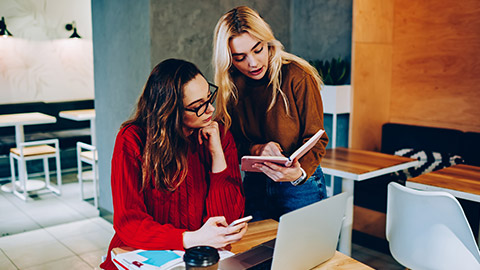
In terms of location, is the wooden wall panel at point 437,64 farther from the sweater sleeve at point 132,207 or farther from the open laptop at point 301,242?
the sweater sleeve at point 132,207

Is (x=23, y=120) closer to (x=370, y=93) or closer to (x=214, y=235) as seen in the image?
(x=370, y=93)

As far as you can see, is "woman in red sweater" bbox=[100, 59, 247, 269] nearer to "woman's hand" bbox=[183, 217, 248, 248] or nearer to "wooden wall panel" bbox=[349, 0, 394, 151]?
"woman's hand" bbox=[183, 217, 248, 248]

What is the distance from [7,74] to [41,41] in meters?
0.65

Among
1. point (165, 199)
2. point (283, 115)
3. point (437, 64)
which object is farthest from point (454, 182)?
Answer: point (165, 199)

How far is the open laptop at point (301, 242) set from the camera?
1.11 metres

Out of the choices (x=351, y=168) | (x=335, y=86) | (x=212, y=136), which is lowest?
(x=351, y=168)

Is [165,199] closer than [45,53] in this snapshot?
Yes

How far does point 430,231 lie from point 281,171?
31.0 inches

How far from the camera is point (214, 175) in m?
1.63

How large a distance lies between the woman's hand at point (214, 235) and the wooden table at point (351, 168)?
159 cm

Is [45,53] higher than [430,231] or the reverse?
higher

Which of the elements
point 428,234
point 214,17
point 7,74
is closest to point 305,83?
point 428,234

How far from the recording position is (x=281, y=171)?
1716 millimetres

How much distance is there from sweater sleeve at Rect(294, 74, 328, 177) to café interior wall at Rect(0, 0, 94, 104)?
5405 mm
